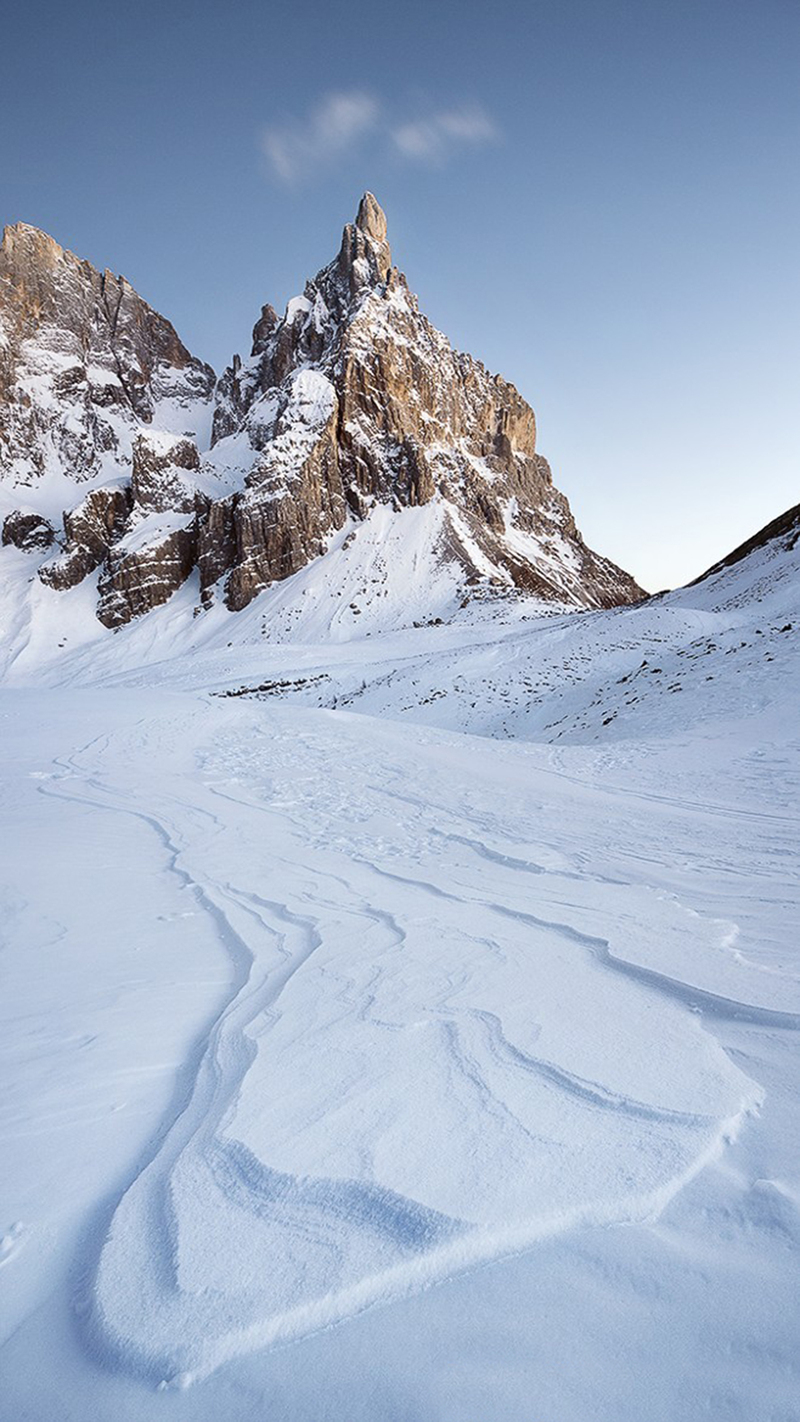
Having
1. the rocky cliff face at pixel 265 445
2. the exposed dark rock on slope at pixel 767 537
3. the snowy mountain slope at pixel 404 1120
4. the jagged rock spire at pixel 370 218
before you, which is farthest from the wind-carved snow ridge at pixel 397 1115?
the jagged rock spire at pixel 370 218

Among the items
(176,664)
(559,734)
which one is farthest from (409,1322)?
(176,664)

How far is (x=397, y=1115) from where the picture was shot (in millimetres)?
1598

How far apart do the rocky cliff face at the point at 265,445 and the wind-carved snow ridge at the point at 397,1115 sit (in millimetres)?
57019

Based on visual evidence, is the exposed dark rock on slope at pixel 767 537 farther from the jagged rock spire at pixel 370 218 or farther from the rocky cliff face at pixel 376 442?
the jagged rock spire at pixel 370 218

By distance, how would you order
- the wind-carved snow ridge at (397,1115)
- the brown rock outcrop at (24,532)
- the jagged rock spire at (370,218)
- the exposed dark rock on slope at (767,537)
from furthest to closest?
the jagged rock spire at (370,218)
the brown rock outcrop at (24,532)
the exposed dark rock on slope at (767,537)
the wind-carved snow ridge at (397,1115)

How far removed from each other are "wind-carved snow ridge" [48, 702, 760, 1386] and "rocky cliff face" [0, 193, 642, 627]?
57019mm

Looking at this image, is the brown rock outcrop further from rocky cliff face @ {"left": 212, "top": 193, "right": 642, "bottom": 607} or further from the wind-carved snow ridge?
the wind-carved snow ridge

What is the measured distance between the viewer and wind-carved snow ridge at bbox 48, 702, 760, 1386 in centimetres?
113

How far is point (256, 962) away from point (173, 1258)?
1767 millimetres

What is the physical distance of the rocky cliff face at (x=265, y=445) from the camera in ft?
229

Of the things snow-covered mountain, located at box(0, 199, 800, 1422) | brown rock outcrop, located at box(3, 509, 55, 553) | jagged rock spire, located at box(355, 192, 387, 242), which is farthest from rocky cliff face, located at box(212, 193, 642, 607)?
snow-covered mountain, located at box(0, 199, 800, 1422)

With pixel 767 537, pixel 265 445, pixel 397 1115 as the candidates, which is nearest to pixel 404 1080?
pixel 397 1115

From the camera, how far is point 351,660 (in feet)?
111

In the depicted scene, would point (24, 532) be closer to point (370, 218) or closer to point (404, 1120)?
point (370, 218)
